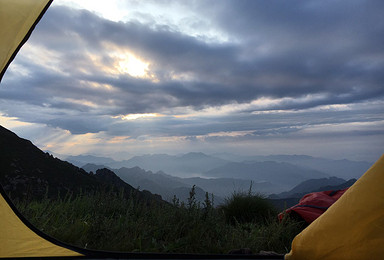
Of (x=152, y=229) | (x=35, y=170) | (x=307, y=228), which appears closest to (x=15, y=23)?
(x=152, y=229)

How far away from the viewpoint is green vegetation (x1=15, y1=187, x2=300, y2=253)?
8.72 feet

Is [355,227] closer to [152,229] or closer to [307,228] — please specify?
[307,228]

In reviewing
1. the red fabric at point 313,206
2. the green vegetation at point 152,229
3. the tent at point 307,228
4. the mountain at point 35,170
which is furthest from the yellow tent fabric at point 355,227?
the mountain at point 35,170

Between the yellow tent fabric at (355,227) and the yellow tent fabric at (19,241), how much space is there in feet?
6.12

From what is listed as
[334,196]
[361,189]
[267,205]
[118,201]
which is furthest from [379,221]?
[267,205]

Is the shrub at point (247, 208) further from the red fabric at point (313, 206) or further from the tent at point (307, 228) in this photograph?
the tent at point (307, 228)

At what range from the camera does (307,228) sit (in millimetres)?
1729

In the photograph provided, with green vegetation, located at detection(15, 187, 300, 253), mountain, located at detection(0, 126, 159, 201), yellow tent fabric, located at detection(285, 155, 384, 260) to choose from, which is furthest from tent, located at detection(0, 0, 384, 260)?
mountain, located at detection(0, 126, 159, 201)

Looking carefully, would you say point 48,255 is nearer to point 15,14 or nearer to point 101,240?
point 101,240

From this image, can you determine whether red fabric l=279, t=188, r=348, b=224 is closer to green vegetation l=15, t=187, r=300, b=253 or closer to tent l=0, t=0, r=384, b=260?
green vegetation l=15, t=187, r=300, b=253

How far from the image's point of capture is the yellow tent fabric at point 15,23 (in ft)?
6.86

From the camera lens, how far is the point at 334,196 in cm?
403

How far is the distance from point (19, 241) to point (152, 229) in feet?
4.33

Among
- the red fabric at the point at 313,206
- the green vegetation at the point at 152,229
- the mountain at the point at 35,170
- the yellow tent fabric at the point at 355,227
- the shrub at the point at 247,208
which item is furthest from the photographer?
the mountain at the point at 35,170
